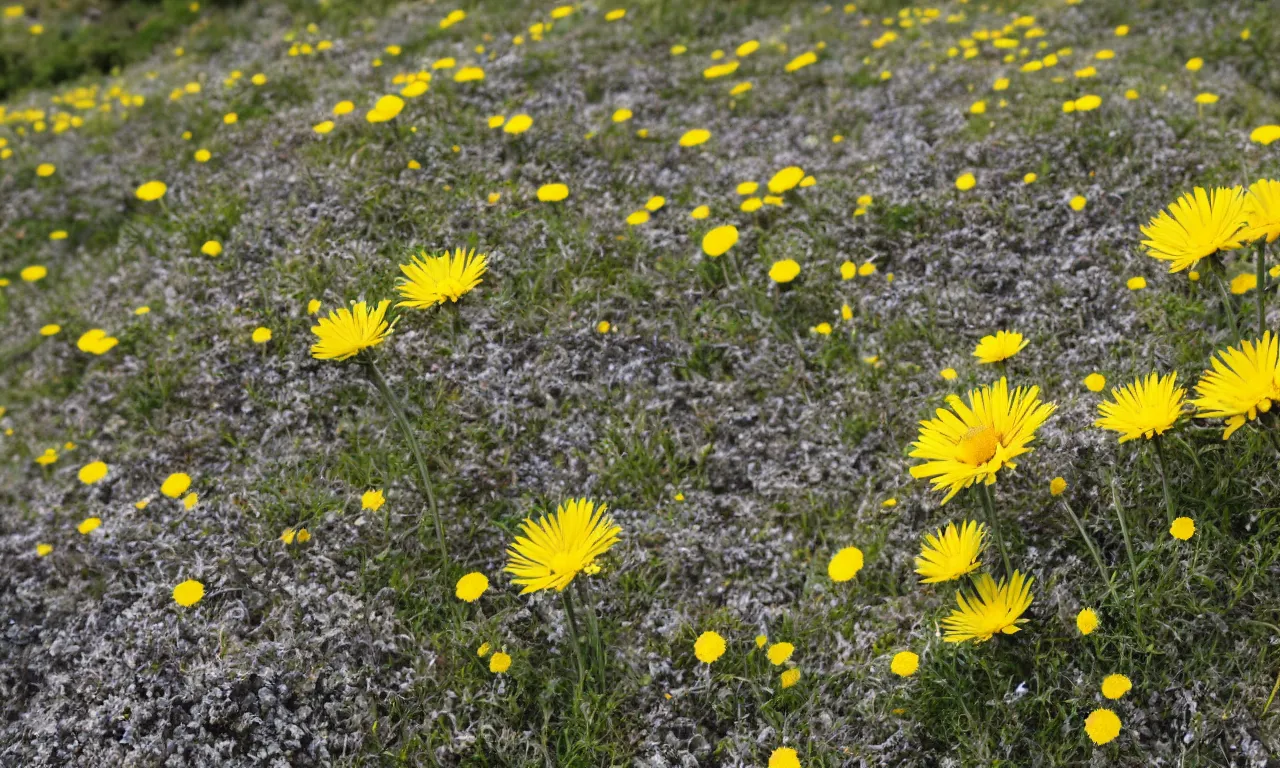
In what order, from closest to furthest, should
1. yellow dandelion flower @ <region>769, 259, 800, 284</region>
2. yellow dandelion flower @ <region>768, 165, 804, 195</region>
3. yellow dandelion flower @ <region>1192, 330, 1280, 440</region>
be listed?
1. yellow dandelion flower @ <region>1192, 330, 1280, 440</region>
2. yellow dandelion flower @ <region>769, 259, 800, 284</region>
3. yellow dandelion flower @ <region>768, 165, 804, 195</region>

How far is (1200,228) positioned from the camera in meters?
2.52

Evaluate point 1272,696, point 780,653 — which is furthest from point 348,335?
point 1272,696

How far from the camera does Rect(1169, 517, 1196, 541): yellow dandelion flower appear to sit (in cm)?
254

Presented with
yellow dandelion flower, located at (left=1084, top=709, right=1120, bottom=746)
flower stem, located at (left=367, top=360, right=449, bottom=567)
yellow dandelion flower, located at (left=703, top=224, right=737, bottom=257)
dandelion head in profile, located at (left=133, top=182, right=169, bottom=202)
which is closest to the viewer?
yellow dandelion flower, located at (left=1084, top=709, right=1120, bottom=746)

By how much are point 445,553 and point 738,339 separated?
62.1 inches

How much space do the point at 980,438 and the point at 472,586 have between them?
5.32 ft

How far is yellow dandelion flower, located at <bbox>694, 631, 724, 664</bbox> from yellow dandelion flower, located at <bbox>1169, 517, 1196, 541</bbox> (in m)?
1.33

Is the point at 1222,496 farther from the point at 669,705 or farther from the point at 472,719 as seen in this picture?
the point at 472,719

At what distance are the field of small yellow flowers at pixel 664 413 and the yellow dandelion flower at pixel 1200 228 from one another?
0.04ft

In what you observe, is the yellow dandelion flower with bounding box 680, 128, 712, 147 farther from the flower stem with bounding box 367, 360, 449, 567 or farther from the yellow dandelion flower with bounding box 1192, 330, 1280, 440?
the yellow dandelion flower with bounding box 1192, 330, 1280, 440

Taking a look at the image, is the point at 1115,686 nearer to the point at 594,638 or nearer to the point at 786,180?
the point at 594,638

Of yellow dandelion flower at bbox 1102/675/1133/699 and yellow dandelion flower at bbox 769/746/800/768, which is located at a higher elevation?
yellow dandelion flower at bbox 1102/675/1133/699

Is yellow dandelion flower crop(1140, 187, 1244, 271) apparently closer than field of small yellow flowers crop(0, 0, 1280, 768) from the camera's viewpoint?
Yes

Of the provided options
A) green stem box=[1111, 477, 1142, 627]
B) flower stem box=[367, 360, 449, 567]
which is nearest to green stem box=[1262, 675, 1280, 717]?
green stem box=[1111, 477, 1142, 627]
